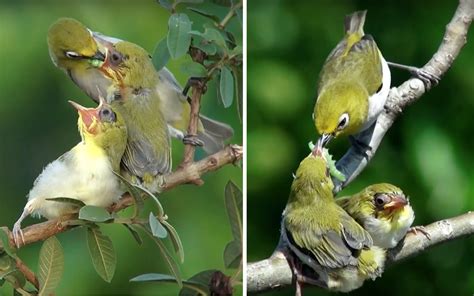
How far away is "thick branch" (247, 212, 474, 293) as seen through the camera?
258 cm

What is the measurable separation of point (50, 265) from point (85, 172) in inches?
11.2

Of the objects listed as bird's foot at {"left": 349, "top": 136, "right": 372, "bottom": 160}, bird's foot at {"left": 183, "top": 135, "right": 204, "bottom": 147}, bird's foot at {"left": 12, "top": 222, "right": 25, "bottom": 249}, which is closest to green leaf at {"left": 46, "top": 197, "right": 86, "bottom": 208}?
bird's foot at {"left": 12, "top": 222, "right": 25, "bottom": 249}

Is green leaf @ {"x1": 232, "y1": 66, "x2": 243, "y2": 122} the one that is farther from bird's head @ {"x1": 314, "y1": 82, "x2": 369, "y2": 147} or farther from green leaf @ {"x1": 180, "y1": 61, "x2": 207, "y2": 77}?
bird's head @ {"x1": 314, "y1": 82, "x2": 369, "y2": 147}

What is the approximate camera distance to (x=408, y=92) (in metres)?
2.63

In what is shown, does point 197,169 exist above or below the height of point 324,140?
below

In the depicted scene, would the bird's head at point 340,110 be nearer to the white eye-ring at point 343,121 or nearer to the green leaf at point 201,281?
the white eye-ring at point 343,121

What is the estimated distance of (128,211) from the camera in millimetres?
2557

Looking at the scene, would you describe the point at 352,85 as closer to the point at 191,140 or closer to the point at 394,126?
the point at 394,126

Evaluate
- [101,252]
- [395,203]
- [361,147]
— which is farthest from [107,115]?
[395,203]

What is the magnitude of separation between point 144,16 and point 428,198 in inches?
Result: 38.2

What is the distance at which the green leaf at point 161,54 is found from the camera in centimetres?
258

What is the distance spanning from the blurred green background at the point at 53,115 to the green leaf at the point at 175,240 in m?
0.02

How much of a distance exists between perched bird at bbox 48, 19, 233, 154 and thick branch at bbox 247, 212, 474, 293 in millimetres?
367

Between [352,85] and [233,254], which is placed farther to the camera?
[233,254]
